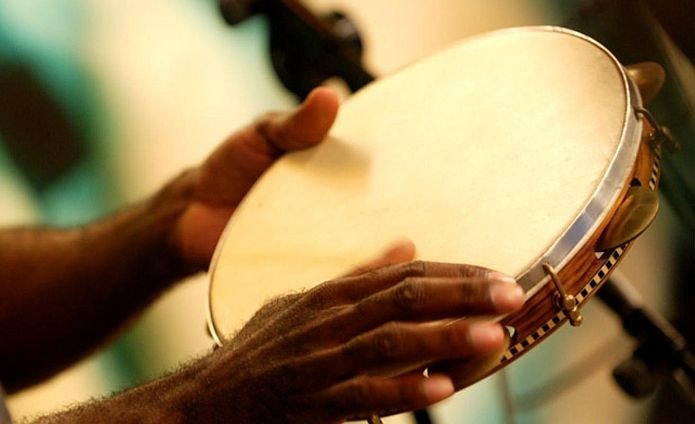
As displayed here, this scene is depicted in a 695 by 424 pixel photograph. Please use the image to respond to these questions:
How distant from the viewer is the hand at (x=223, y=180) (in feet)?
3.15

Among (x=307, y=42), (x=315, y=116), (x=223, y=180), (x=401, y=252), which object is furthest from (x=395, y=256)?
(x=307, y=42)

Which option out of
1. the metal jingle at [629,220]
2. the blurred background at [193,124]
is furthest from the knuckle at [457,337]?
the blurred background at [193,124]

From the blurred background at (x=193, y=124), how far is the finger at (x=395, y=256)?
421 millimetres

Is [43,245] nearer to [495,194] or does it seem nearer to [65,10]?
[65,10]

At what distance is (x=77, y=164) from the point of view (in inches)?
47.6

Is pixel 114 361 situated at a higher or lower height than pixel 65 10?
lower

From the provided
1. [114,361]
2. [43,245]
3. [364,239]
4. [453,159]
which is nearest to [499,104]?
[453,159]

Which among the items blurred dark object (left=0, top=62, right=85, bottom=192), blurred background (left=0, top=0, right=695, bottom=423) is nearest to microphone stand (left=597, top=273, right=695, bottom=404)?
blurred background (left=0, top=0, right=695, bottom=423)

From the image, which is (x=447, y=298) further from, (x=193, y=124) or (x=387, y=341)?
(x=193, y=124)

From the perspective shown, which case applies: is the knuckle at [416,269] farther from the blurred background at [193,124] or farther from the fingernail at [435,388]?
the blurred background at [193,124]

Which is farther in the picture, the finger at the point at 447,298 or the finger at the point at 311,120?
the finger at the point at 311,120

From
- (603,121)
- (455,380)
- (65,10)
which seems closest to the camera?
(455,380)

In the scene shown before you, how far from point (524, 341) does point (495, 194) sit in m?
0.13

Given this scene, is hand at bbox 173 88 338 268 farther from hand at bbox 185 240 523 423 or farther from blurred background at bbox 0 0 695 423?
hand at bbox 185 240 523 423
